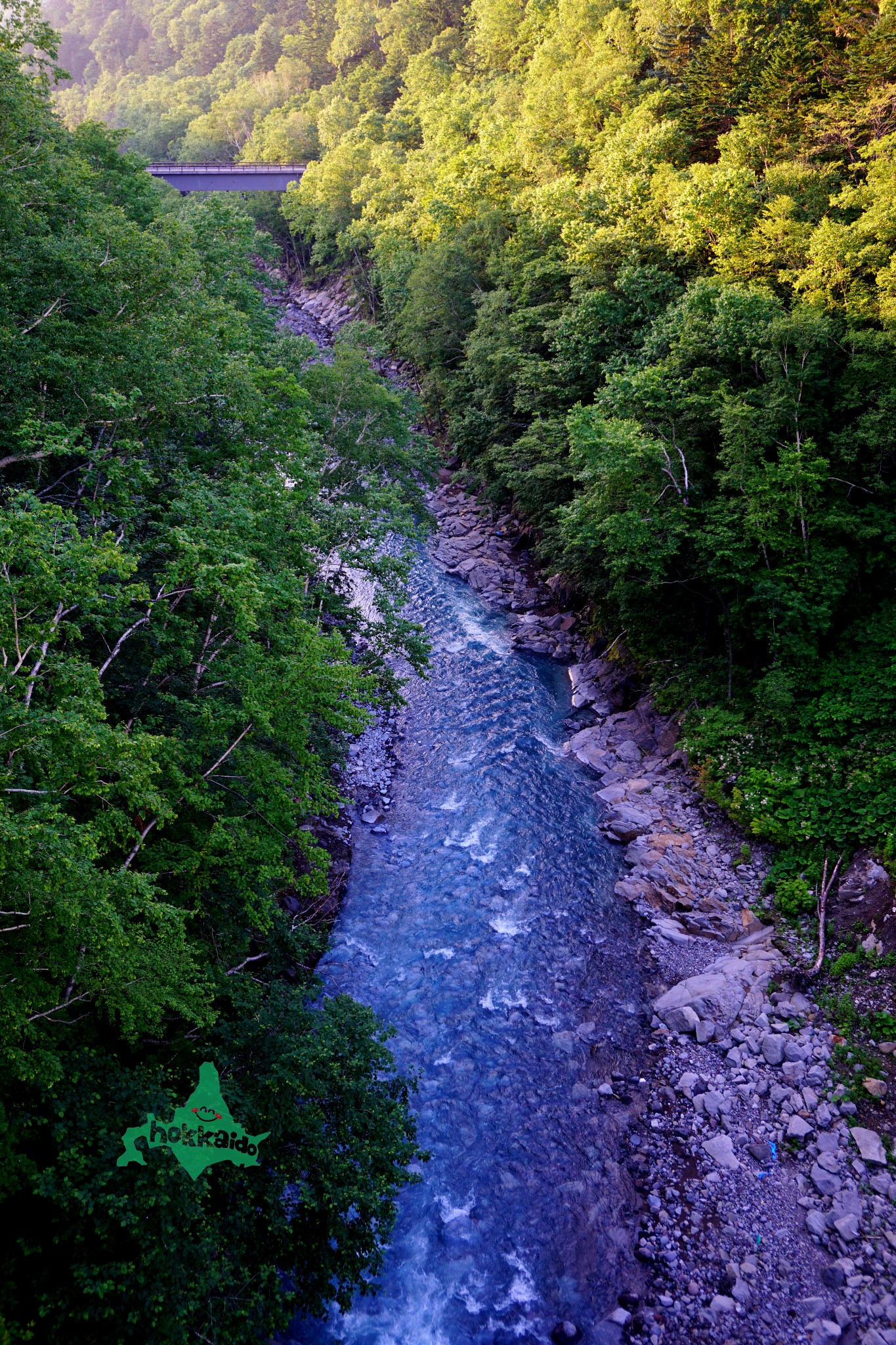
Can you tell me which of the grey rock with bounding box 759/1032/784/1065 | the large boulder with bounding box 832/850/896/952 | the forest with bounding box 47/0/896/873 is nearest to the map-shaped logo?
the grey rock with bounding box 759/1032/784/1065

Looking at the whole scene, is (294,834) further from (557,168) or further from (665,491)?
(557,168)

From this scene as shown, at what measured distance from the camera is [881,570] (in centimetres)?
1728

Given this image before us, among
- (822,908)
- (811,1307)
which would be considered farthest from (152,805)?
(822,908)

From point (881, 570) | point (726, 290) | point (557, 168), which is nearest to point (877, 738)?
point (881, 570)

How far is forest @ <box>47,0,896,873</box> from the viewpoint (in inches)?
657

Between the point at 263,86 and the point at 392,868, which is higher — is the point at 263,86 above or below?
above

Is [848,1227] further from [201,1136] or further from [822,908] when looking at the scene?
[201,1136]

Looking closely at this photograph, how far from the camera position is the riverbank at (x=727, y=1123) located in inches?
380

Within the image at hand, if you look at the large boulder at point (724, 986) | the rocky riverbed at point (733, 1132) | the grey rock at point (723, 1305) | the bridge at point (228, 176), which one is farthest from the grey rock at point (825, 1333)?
the bridge at point (228, 176)

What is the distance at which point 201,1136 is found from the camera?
9.16 m

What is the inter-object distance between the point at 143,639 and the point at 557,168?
3203 cm

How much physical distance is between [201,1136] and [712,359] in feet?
67.7

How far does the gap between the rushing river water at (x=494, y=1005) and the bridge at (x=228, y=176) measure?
55.1 meters

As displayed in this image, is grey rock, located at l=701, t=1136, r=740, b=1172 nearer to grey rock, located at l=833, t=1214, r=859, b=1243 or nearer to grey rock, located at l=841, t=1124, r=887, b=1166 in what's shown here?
grey rock, located at l=833, t=1214, r=859, b=1243
